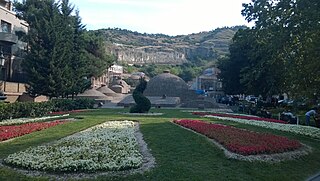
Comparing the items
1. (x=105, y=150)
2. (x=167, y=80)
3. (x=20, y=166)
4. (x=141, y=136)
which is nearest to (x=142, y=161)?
(x=105, y=150)

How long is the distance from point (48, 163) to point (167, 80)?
5237cm

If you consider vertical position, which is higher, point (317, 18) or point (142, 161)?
point (317, 18)

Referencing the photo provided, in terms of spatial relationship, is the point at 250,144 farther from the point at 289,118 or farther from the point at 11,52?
the point at 11,52

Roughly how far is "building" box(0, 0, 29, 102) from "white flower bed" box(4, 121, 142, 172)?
28.4 m

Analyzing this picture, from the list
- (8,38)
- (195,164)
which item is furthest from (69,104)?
(195,164)

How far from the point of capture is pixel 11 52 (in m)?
43.0

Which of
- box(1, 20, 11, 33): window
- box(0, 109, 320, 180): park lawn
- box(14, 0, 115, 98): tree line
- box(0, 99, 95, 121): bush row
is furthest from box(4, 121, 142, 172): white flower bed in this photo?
box(1, 20, 11, 33): window

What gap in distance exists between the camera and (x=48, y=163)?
8805mm

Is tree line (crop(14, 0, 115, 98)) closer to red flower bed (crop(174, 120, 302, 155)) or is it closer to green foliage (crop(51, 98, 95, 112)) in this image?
green foliage (crop(51, 98, 95, 112))

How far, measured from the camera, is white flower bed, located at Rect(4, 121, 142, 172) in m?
8.60

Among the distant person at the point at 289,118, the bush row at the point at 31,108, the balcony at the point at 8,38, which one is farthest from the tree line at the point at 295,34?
the balcony at the point at 8,38

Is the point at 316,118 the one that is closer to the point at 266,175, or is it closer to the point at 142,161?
the point at 266,175

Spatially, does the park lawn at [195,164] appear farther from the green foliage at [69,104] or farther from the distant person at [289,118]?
the green foliage at [69,104]

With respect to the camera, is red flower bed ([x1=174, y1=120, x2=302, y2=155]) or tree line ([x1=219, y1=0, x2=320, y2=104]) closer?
red flower bed ([x1=174, y1=120, x2=302, y2=155])
